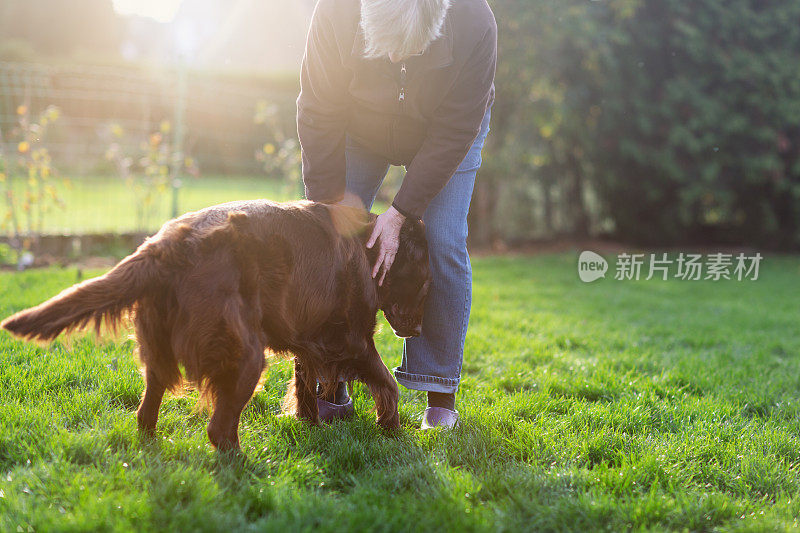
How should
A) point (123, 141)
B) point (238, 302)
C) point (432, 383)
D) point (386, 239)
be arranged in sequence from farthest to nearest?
point (123, 141) < point (432, 383) < point (386, 239) < point (238, 302)

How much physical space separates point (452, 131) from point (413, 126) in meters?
0.16

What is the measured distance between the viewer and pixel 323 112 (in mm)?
2305

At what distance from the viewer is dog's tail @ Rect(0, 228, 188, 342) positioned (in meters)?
1.58

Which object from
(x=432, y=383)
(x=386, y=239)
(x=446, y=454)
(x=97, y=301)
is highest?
(x=386, y=239)

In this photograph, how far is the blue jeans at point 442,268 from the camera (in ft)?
7.88

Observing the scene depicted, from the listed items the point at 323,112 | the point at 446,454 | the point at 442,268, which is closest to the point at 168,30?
the point at 323,112

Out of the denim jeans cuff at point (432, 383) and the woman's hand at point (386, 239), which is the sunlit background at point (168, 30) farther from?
the denim jeans cuff at point (432, 383)

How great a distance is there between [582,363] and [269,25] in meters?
9.72

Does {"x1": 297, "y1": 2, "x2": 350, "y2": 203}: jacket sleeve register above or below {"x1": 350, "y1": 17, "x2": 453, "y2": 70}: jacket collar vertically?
below

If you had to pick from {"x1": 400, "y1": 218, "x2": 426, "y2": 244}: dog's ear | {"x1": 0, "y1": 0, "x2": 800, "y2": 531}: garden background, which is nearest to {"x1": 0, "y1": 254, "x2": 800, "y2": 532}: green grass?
{"x1": 0, "y1": 0, "x2": 800, "y2": 531}: garden background

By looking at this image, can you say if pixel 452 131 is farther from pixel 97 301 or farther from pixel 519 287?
pixel 519 287

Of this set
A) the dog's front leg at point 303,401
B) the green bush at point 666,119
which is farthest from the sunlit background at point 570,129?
the dog's front leg at point 303,401

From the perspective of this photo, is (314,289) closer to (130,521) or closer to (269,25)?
(130,521)

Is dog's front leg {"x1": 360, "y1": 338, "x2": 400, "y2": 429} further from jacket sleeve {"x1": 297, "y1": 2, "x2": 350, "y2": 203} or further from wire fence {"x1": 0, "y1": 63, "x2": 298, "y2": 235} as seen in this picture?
wire fence {"x1": 0, "y1": 63, "x2": 298, "y2": 235}
